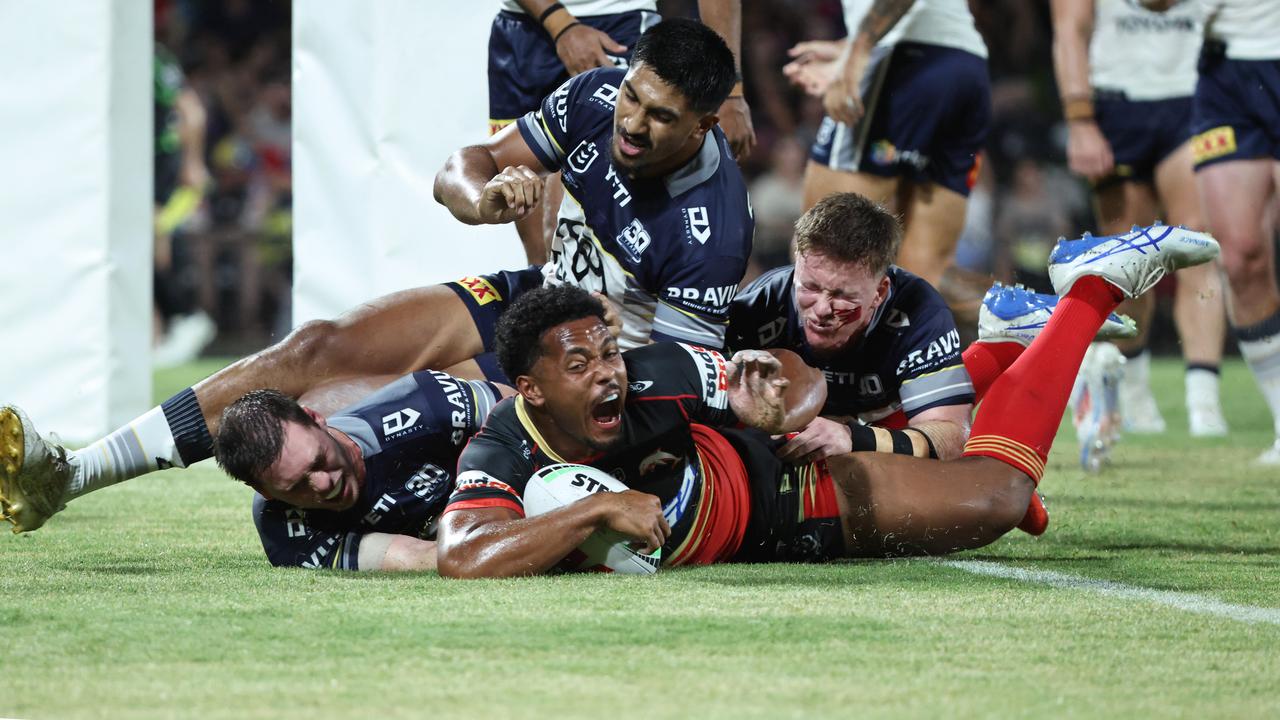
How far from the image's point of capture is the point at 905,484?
4.25 meters

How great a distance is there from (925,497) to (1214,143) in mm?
3658

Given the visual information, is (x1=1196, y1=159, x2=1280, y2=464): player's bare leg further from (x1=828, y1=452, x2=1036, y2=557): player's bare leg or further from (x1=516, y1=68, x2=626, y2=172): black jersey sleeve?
(x1=516, y1=68, x2=626, y2=172): black jersey sleeve

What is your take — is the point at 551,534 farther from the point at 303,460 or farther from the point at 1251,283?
the point at 1251,283

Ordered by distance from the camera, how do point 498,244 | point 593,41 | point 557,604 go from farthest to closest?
1. point 498,244
2. point 593,41
3. point 557,604

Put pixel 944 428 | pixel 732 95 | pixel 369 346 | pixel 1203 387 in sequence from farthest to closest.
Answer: pixel 1203 387 < pixel 732 95 < pixel 369 346 < pixel 944 428

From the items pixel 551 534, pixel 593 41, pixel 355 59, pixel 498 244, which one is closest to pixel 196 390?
pixel 551 534

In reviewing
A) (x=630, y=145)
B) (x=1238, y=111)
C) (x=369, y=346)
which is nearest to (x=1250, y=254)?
(x=1238, y=111)

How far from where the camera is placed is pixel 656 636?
313cm

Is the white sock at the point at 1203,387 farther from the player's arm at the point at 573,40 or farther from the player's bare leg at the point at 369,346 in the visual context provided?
the player's bare leg at the point at 369,346

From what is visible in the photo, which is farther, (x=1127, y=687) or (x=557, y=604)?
(x=557, y=604)

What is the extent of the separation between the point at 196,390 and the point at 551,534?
1.51 meters

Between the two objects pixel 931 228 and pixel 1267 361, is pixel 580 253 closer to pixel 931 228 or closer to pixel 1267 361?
pixel 931 228

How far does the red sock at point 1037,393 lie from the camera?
440cm

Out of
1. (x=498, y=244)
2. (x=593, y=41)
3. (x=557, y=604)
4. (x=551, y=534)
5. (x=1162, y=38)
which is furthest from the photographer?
(x=1162, y=38)
